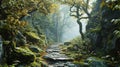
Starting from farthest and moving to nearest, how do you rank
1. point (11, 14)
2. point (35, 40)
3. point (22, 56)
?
point (35, 40) < point (11, 14) < point (22, 56)

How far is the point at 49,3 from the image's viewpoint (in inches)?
961

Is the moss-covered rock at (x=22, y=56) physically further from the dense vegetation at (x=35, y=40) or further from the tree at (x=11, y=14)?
the tree at (x=11, y=14)

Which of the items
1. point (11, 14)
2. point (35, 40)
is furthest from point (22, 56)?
point (35, 40)

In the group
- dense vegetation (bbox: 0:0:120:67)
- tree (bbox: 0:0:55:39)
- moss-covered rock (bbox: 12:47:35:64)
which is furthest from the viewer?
tree (bbox: 0:0:55:39)

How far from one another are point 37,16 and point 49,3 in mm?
13975

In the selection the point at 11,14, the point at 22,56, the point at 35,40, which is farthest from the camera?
the point at 35,40

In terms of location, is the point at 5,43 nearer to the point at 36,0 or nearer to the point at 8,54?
the point at 8,54

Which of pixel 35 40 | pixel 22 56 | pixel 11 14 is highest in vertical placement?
pixel 11 14

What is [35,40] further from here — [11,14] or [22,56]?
[22,56]

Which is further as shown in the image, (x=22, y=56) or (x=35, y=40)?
(x=35, y=40)

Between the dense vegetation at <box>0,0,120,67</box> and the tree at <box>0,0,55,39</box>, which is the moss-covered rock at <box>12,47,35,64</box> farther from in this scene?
the tree at <box>0,0,55,39</box>

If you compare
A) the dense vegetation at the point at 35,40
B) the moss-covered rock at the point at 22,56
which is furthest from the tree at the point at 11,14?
the moss-covered rock at the point at 22,56

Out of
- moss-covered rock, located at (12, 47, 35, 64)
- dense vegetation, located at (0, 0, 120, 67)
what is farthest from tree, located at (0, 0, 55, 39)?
moss-covered rock, located at (12, 47, 35, 64)

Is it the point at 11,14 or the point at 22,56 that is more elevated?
the point at 11,14
